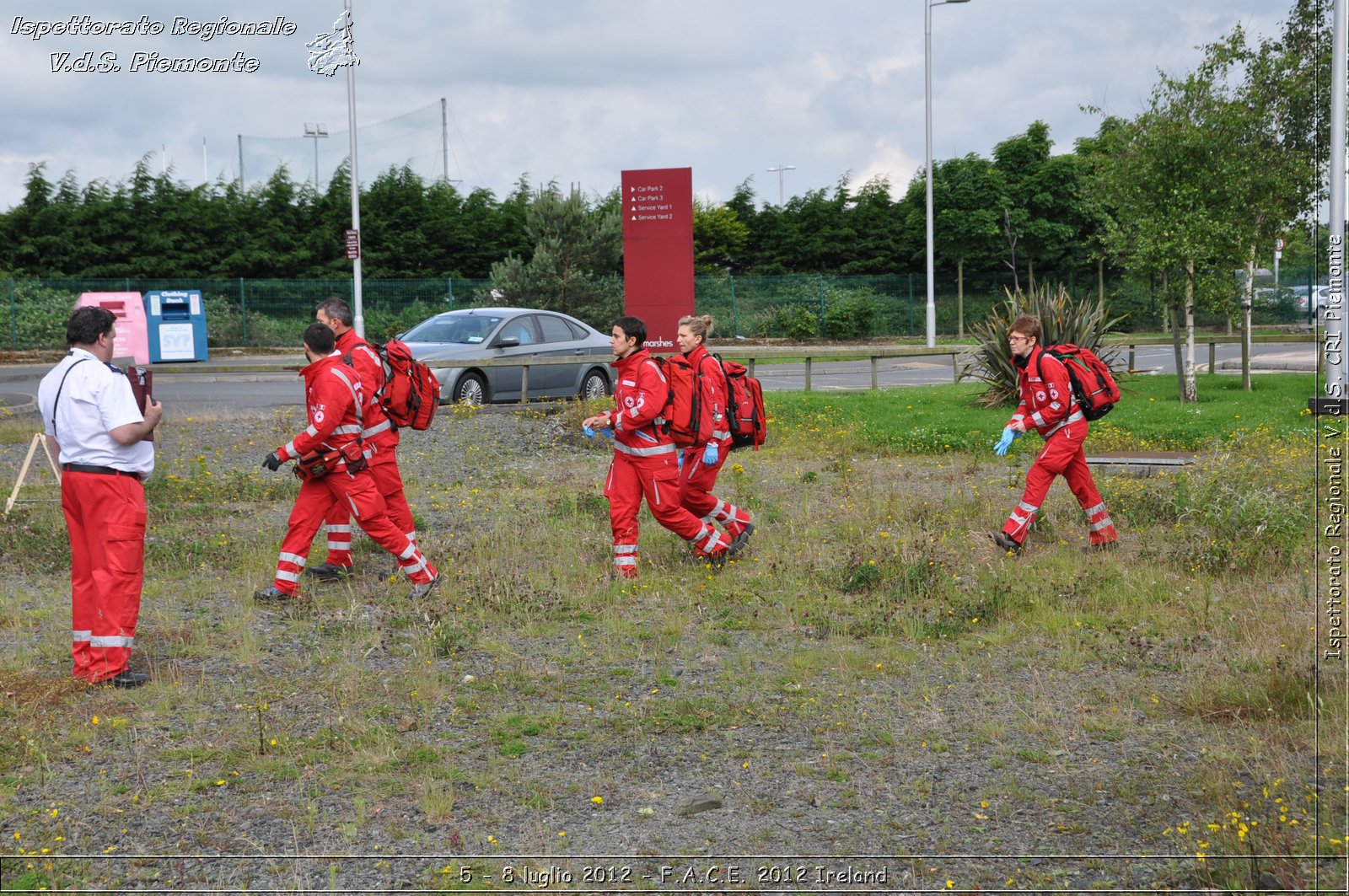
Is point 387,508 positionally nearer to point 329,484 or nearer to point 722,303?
point 329,484

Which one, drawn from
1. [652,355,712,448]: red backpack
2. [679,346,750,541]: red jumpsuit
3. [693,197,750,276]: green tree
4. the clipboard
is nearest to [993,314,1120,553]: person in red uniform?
[679,346,750,541]: red jumpsuit

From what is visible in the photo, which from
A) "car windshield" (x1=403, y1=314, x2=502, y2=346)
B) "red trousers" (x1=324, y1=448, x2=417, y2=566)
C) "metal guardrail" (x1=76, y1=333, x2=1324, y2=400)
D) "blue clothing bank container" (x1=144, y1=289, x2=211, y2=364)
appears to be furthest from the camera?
"blue clothing bank container" (x1=144, y1=289, x2=211, y2=364)

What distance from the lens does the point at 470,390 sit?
54.2 ft

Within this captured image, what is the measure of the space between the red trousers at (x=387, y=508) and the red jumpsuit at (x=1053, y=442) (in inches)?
163

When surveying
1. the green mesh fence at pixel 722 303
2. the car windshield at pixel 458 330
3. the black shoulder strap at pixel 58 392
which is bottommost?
the black shoulder strap at pixel 58 392

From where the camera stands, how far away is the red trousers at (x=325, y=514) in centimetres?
759

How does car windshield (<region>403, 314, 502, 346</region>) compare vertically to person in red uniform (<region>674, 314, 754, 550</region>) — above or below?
above

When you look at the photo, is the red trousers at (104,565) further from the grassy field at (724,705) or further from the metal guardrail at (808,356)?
the metal guardrail at (808,356)

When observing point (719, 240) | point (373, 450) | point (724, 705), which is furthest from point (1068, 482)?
point (719, 240)

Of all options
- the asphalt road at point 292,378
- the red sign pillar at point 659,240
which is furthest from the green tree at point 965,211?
the red sign pillar at point 659,240

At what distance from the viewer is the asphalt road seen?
19.2 m

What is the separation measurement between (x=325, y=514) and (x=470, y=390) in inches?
347

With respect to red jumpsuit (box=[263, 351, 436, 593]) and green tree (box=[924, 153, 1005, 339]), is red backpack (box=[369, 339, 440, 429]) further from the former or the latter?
green tree (box=[924, 153, 1005, 339])

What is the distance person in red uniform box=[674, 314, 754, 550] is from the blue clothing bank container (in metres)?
23.8
